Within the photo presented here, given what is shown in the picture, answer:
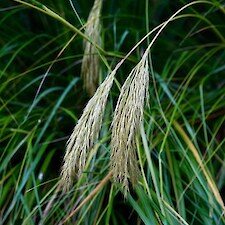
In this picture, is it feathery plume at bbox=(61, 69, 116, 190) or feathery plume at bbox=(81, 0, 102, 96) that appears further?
feathery plume at bbox=(81, 0, 102, 96)

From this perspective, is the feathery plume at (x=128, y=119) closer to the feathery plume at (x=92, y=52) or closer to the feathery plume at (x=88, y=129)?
the feathery plume at (x=88, y=129)

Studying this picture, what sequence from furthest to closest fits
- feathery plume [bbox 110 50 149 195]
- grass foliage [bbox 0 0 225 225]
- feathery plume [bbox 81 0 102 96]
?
feathery plume [bbox 81 0 102 96] < grass foliage [bbox 0 0 225 225] < feathery plume [bbox 110 50 149 195]

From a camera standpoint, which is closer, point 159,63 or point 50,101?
point 50,101

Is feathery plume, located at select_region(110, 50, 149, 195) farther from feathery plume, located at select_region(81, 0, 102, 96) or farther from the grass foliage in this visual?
feathery plume, located at select_region(81, 0, 102, 96)

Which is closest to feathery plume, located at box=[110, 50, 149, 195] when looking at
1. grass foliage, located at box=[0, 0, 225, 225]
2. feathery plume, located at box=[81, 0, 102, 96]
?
grass foliage, located at box=[0, 0, 225, 225]

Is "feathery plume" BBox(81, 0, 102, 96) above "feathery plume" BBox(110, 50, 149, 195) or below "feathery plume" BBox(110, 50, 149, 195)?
above

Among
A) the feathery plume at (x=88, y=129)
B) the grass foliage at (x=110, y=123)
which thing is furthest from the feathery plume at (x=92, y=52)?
the feathery plume at (x=88, y=129)

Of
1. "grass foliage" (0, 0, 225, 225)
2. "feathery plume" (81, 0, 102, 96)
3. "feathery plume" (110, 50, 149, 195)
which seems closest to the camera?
"feathery plume" (110, 50, 149, 195)

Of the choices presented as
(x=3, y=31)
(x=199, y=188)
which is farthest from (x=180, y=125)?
(x=3, y=31)

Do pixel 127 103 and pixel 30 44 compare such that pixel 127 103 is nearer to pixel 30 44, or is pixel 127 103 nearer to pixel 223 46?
pixel 223 46
